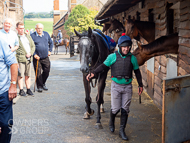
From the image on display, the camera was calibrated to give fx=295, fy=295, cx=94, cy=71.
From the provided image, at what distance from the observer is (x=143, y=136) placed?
213 inches

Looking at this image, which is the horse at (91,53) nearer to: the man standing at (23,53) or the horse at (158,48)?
the horse at (158,48)

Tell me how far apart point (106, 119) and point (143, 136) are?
1.35m

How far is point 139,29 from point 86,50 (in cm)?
265

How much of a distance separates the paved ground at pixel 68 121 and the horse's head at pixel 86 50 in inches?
49.1

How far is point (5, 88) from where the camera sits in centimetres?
408

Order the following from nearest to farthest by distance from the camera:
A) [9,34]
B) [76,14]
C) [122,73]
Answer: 1. [122,73]
2. [9,34]
3. [76,14]

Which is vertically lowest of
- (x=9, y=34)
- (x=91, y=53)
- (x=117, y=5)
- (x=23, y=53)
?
(x=23, y=53)

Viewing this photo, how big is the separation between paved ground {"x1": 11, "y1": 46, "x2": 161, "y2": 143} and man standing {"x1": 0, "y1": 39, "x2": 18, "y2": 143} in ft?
3.71

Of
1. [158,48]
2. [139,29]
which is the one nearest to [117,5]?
[139,29]

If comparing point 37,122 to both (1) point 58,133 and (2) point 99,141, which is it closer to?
(1) point 58,133

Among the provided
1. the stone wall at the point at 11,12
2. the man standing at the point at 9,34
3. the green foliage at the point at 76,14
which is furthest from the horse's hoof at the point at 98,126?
the green foliage at the point at 76,14

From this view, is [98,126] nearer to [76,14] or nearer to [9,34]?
[9,34]

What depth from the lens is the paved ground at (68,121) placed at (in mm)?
5328

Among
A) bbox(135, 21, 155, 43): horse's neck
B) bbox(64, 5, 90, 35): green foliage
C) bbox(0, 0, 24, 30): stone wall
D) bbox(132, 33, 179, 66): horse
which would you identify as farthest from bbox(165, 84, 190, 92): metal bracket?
bbox(64, 5, 90, 35): green foliage
